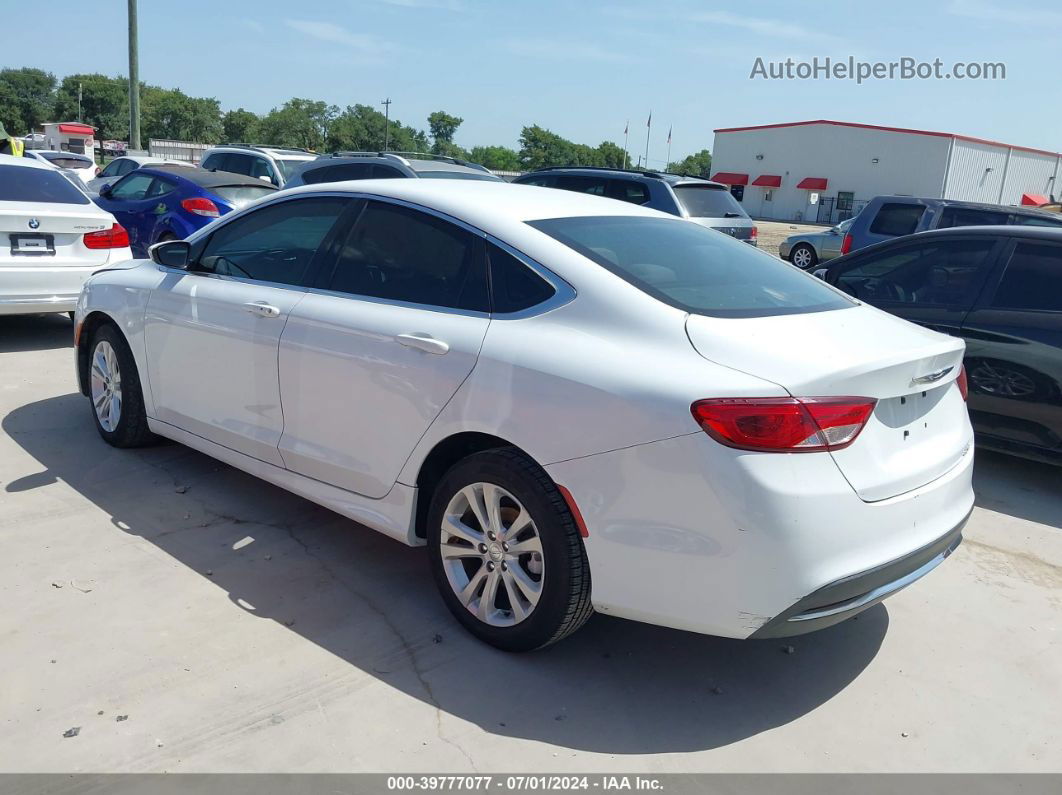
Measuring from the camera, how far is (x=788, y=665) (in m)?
3.48

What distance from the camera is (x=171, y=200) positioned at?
37.2 ft

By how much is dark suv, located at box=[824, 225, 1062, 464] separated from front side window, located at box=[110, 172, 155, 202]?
963 cm

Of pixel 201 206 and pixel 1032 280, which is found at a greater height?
pixel 1032 280

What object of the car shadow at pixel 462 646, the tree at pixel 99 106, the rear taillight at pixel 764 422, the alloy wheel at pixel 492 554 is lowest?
the car shadow at pixel 462 646

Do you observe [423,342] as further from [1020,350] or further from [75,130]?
[75,130]

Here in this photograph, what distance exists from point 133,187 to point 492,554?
35.3ft

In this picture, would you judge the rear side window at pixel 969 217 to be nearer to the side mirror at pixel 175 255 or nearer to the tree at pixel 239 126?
the side mirror at pixel 175 255

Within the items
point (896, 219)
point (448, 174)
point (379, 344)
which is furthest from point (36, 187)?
point (896, 219)

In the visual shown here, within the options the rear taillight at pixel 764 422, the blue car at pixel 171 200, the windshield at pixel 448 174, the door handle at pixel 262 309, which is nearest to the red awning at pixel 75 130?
the blue car at pixel 171 200

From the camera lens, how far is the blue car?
36.6 ft

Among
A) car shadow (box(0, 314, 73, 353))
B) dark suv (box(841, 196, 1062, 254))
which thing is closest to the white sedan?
car shadow (box(0, 314, 73, 353))

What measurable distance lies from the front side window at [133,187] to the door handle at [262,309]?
8.79 m

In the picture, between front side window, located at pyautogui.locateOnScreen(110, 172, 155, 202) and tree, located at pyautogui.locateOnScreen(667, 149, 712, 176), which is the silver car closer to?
front side window, located at pyautogui.locateOnScreen(110, 172, 155, 202)

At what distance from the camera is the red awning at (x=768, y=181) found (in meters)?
64.5
